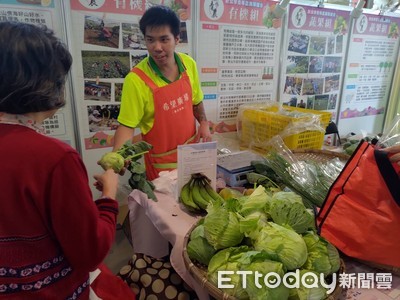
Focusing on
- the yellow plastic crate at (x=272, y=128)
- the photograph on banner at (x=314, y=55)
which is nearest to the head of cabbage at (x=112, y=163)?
the yellow plastic crate at (x=272, y=128)

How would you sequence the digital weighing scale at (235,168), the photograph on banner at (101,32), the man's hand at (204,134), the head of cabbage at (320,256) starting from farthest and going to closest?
the photograph on banner at (101,32)
the man's hand at (204,134)
the digital weighing scale at (235,168)
the head of cabbage at (320,256)

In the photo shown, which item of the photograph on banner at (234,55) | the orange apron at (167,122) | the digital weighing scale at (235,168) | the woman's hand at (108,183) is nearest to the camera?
the woman's hand at (108,183)

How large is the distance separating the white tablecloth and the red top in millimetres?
329

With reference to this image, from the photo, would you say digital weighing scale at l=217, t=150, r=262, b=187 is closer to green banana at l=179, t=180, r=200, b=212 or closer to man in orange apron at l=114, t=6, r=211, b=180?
green banana at l=179, t=180, r=200, b=212

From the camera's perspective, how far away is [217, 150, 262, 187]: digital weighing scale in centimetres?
146

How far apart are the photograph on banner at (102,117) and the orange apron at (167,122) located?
0.60m

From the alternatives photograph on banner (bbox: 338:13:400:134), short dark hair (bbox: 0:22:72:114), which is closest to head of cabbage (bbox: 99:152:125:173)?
short dark hair (bbox: 0:22:72:114)

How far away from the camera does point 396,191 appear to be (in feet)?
2.77

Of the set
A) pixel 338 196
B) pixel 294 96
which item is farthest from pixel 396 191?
pixel 294 96

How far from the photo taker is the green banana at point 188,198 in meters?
1.24

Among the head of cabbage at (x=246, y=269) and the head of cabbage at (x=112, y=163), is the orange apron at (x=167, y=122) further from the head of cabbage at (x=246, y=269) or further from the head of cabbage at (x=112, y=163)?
the head of cabbage at (x=246, y=269)

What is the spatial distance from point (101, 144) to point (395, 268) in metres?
2.01

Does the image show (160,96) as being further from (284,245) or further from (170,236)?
(284,245)

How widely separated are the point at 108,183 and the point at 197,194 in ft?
1.33
